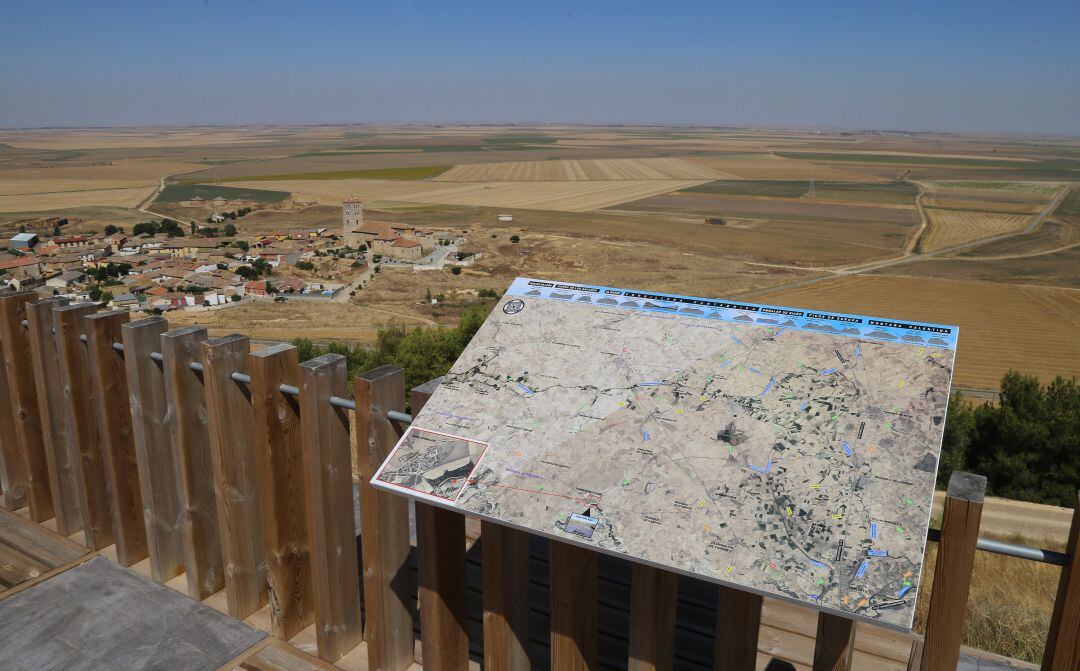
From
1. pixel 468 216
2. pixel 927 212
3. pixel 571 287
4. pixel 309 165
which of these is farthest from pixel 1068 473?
pixel 309 165

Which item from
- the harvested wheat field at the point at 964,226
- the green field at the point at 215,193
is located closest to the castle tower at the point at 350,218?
the green field at the point at 215,193

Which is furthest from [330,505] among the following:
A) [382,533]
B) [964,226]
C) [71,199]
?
[71,199]

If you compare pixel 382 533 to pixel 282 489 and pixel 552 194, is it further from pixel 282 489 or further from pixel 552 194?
pixel 552 194

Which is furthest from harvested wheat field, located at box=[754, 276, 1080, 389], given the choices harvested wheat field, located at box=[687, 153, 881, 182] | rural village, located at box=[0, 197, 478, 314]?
harvested wheat field, located at box=[687, 153, 881, 182]

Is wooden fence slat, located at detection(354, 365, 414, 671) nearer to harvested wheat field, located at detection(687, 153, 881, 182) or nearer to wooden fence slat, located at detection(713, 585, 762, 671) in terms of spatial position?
wooden fence slat, located at detection(713, 585, 762, 671)

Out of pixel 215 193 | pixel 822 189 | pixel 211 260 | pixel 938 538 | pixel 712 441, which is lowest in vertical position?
pixel 211 260
